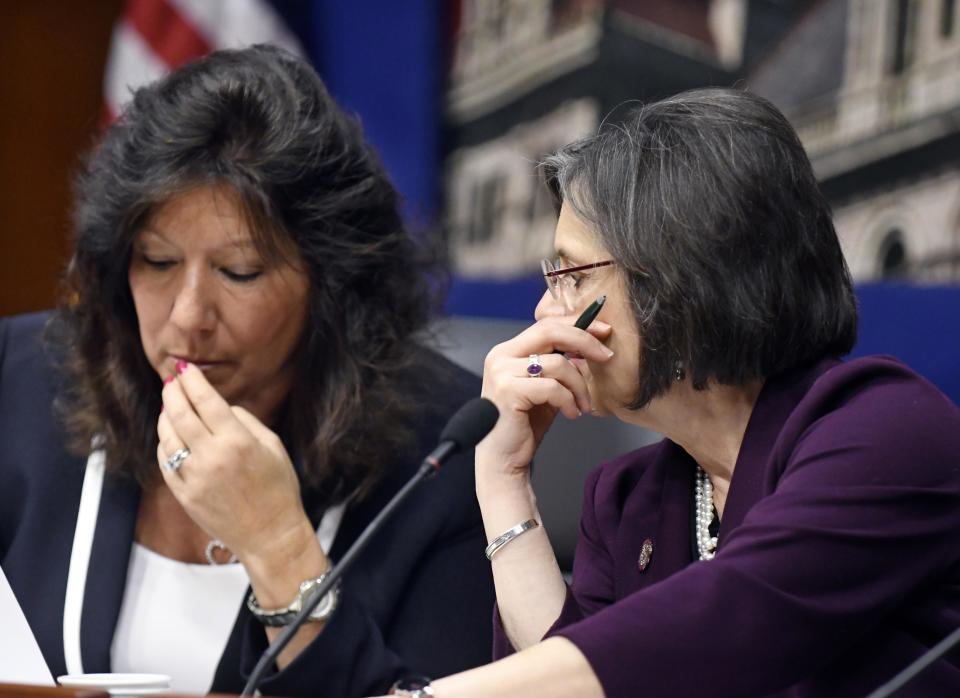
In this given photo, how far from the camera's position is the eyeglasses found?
1.53m

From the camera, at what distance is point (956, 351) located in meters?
2.23

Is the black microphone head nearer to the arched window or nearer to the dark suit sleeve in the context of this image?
the dark suit sleeve

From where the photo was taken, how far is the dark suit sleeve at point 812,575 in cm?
117

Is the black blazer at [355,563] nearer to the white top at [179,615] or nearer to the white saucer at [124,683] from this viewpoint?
the white top at [179,615]

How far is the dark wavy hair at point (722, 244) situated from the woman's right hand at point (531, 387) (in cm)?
8

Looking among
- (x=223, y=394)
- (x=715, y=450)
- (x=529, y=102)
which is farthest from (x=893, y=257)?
(x=223, y=394)

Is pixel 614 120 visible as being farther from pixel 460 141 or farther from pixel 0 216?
pixel 0 216

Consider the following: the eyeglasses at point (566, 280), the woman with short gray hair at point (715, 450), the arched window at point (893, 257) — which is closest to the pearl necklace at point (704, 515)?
the woman with short gray hair at point (715, 450)

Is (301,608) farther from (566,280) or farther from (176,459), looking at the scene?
(566,280)

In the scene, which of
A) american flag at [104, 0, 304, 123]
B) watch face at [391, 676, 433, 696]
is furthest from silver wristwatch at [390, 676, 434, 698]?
american flag at [104, 0, 304, 123]

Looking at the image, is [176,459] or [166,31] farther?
[166,31]

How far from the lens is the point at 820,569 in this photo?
3.98 ft

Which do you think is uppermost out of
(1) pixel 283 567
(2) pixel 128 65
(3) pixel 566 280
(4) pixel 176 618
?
(2) pixel 128 65

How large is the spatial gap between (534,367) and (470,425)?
1.09ft
